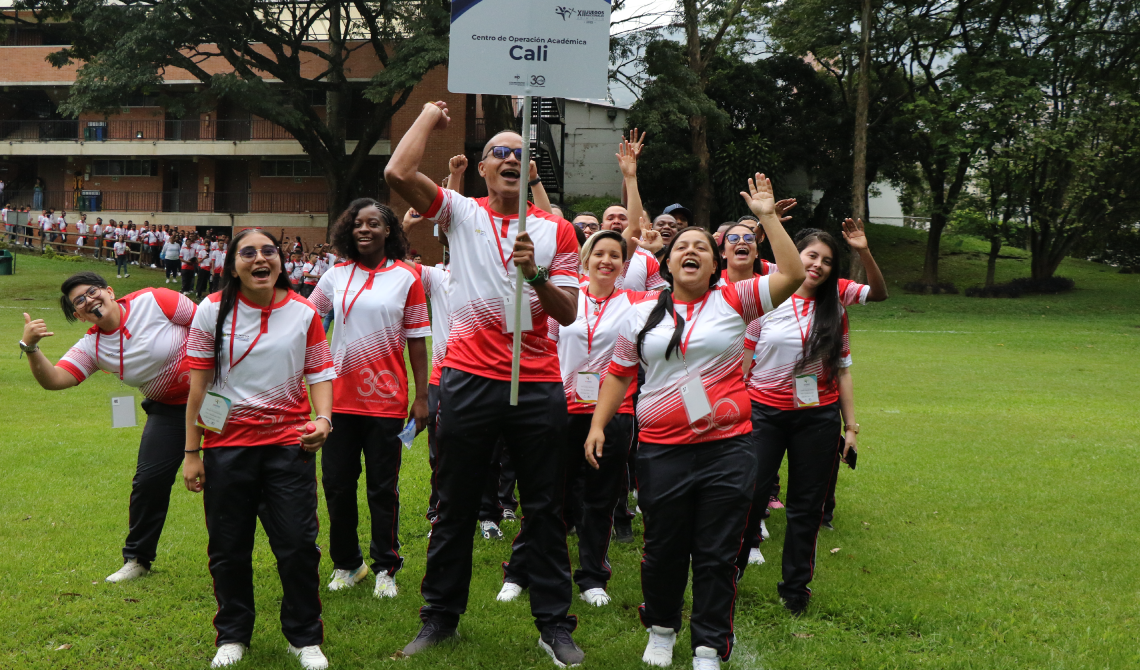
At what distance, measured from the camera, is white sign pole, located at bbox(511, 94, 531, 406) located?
4266mm

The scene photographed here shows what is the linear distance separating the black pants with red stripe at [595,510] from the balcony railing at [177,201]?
117 ft

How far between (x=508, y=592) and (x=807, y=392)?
2133mm

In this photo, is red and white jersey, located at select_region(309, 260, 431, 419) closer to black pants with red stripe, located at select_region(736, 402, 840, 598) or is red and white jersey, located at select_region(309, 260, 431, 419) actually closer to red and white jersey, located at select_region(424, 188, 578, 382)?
red and white jersey, located at select_region(424, 188, 578, 382)

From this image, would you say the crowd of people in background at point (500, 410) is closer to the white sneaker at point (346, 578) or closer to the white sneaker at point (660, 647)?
the white sneaker at point (660, 647)

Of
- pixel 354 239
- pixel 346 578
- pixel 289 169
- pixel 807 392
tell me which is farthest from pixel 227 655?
pixel 289 169

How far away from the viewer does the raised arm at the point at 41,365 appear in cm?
495

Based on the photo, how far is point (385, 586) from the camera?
5.64 m

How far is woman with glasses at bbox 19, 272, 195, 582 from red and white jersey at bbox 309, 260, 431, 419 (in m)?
0.88

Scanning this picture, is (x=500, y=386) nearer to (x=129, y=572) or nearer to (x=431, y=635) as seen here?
(x=431, y=635)

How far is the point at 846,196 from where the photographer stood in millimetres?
36125

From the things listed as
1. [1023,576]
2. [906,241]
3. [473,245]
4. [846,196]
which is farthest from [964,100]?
[473,245]

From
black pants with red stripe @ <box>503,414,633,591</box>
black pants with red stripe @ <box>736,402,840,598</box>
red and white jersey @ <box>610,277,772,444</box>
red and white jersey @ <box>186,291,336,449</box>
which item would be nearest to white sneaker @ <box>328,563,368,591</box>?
black pants with red stripe @ <box>503,414,633,591</box>

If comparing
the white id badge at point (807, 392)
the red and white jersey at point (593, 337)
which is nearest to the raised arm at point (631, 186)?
the red and white jersey at point (593, 337)

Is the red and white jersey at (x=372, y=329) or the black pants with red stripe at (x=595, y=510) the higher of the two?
the red and white jersey at (x=372, y=329)
